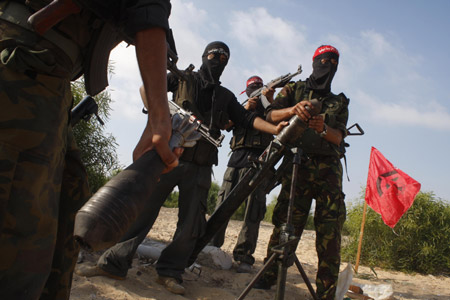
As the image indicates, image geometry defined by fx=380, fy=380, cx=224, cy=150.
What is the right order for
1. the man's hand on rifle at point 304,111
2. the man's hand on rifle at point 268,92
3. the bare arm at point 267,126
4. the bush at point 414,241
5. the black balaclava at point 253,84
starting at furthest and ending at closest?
1. the bush at point 414,241
2. the black balaclava at point 253,84
3. the man's hand on rifle at point 268,92
4. the bare arm at point 267,126
5. the man's hand on rifle at point 304,111

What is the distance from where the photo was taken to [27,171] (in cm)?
125

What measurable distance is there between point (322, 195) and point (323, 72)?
1357mm

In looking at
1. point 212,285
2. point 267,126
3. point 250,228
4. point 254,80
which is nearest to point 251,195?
point 250,228

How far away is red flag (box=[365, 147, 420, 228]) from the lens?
20.6 feet

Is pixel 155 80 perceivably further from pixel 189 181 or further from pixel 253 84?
pixel 253 84

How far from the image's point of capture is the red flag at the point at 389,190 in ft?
20.6

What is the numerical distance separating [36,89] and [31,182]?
0.31 m

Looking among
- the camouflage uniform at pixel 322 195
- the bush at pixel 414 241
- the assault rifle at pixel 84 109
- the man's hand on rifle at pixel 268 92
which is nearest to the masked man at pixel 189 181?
the camouflage uniform at pixel 322 195

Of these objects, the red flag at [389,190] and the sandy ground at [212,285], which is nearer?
the sandy ground at [212,285]

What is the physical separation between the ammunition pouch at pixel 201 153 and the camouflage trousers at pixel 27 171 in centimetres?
235

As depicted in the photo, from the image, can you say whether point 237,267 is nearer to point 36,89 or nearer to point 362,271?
point 362,271

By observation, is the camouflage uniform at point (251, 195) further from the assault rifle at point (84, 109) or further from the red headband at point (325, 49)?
the assault rifle at point (84, 109)

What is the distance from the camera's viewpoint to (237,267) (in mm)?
4902

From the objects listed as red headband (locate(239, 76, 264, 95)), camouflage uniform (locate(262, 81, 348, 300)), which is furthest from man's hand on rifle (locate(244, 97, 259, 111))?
camouflage uniform (locate(262, 81, 348, 300))
